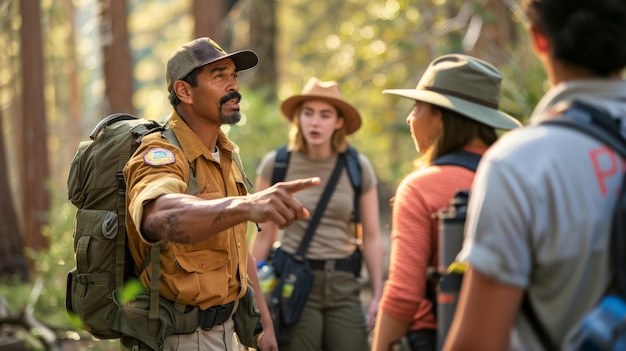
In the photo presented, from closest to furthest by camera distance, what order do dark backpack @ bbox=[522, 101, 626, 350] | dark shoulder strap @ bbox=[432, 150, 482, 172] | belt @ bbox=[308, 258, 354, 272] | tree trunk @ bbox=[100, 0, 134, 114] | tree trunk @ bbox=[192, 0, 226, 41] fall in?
dark backpack @ bbox=[522, 101, 626, 350]
dark shoulder strap @ bbox=[432, 150, 482, 172]
belt @ bbox=[308, 258, 354, 272]
tree trunk @ bbox=[100, 0, 134, 114]
tree trunk @ bbox=[192, 0, 226, 41]

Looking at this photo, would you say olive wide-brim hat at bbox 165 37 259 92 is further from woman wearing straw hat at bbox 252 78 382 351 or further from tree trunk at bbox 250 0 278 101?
tree trunk at bbox 250 0 278 101

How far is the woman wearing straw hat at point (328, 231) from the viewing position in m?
7.12

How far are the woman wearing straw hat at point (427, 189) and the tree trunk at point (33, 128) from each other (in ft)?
57.6

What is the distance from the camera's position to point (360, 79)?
1906cm

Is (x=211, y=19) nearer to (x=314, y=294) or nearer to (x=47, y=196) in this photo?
(x=47, y=196)

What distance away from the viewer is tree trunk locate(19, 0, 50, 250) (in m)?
20.7

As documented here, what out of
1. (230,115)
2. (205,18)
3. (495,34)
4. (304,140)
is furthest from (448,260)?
(205,18)

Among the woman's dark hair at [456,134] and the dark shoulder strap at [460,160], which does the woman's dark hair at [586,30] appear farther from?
the woman's dark hair at [456,134]

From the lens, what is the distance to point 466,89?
4.11m

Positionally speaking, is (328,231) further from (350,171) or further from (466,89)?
(466,89)

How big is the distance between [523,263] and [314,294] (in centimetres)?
448

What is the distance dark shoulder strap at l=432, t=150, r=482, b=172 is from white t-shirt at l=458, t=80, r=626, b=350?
101 cm

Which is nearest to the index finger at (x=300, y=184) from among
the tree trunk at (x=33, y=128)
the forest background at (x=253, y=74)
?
the forest background at (x=253, y=74)

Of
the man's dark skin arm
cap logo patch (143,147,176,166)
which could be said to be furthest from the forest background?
the man's dark skin arm
